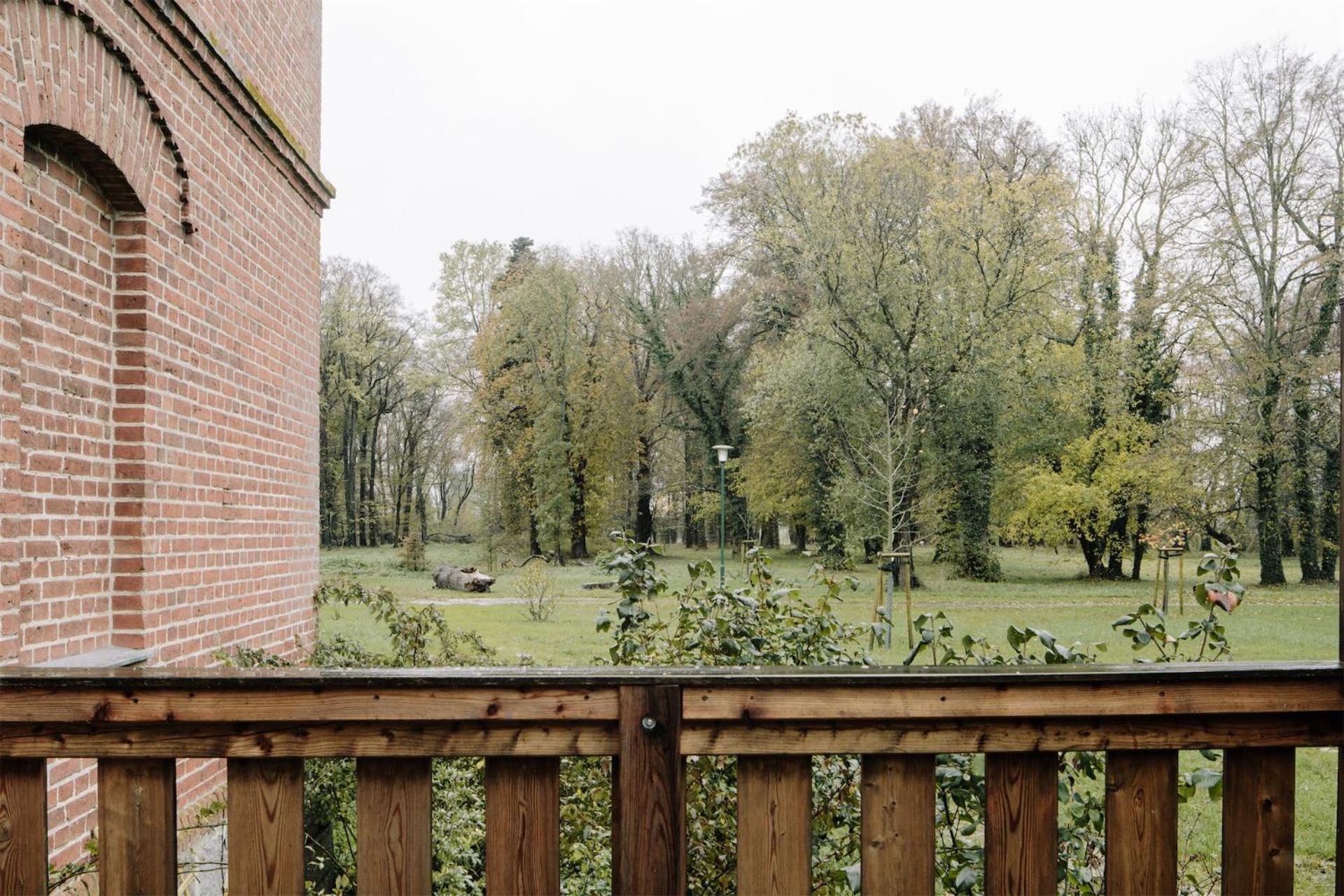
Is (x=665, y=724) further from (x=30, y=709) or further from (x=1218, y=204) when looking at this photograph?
(x=1218, y=204)

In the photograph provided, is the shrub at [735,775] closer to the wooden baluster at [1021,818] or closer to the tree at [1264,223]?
the wooden baluster at [1021,818]

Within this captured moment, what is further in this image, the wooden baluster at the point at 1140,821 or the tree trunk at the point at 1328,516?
the tree trunk at the point at 1328,516

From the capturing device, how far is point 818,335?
19219 millimetres

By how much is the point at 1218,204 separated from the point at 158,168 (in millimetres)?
20674

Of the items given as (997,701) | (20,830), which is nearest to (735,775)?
(997,701)

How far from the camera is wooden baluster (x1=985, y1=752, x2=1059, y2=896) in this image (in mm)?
1249

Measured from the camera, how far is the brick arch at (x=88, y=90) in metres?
2.53

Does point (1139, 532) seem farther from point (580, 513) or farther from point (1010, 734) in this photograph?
point (1010, 734)

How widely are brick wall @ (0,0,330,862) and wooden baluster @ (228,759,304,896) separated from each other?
1.70 meters

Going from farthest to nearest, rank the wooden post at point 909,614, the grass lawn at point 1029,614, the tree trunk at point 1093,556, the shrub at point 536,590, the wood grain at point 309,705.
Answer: the tree trunk at point 1093,556 → the shrub at point 536,590 → the grass lawn at point 1029,614 → the wooden post at point 909,614 → the wood grain at point 309,705

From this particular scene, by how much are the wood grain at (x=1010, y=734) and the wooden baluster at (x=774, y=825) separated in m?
0.04

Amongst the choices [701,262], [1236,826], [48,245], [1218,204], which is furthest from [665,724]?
[701,262]

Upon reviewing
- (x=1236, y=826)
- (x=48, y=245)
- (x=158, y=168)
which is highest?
(x=158, y=168)

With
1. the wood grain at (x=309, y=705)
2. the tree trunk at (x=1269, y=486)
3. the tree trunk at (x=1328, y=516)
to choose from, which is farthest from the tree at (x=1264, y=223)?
the wood grain at (x=309, y=705)
